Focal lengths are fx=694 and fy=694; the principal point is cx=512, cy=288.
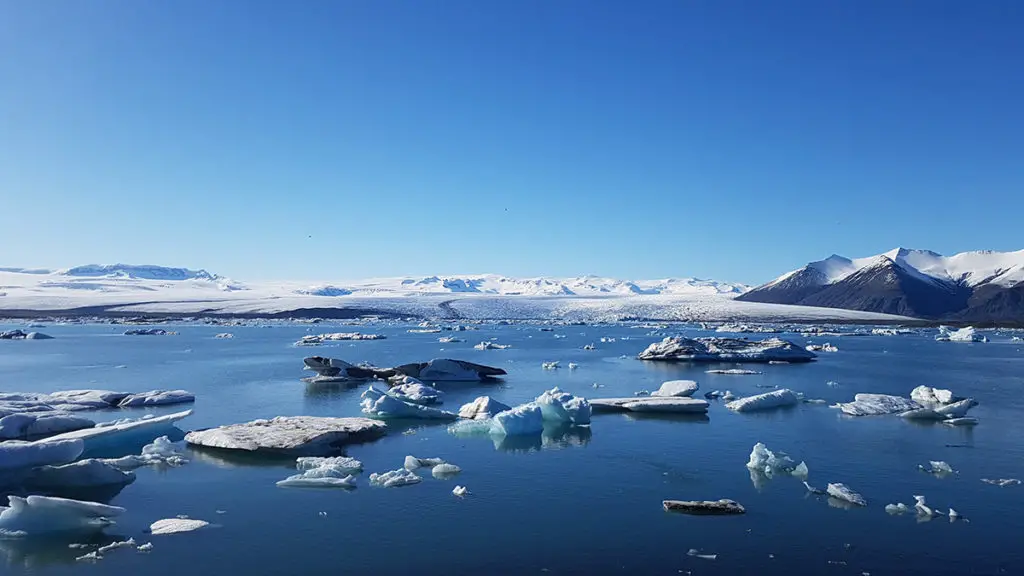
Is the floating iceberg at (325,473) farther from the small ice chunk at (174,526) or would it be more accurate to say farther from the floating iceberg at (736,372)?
the floating iceberg at (736,372)

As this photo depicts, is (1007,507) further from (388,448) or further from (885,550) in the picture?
(388,448)

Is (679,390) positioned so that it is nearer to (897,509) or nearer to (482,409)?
(482,409)

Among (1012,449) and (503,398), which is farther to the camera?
(503,398)

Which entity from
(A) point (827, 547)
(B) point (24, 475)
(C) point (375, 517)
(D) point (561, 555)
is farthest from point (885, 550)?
(B) point (24, 475)

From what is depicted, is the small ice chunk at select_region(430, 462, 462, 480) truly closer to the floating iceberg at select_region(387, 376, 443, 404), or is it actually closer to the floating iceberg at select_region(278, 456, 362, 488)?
the floating iceberg at select_region(278, 456, 362, 488)

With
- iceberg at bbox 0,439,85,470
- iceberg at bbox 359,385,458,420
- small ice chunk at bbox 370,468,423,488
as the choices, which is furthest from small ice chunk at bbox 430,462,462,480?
iceberg at bbox 0,439,85,470

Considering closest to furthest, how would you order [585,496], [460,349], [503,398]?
[585,496]
[503,398]
[460,349]
